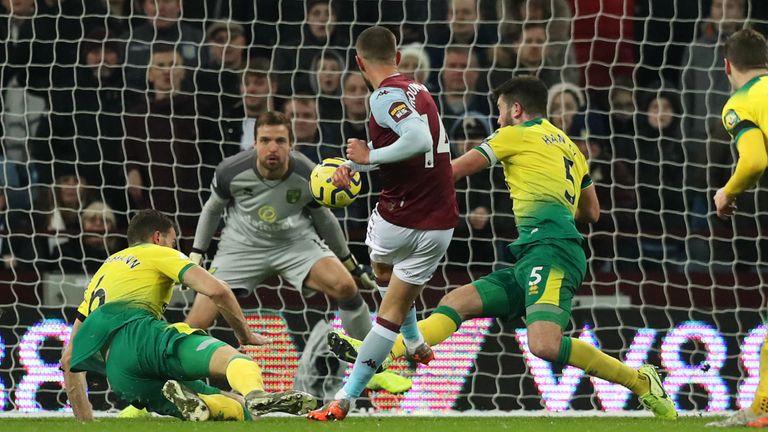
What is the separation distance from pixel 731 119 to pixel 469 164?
1.36 meters

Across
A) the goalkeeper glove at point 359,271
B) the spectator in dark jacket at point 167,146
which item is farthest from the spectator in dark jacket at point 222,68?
the goalkeeper glove at point 359,271

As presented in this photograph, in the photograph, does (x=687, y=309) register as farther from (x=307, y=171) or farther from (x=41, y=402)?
(x=41, y=402)

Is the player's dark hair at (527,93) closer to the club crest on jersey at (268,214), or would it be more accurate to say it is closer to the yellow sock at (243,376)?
the yellow sock at (243,376)

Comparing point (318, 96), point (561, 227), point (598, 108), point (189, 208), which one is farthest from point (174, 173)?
point (561, 227)

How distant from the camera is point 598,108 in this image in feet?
35.4

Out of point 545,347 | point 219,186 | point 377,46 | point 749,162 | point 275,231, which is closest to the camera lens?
point 749,162

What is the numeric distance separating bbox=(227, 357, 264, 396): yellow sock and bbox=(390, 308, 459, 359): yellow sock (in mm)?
940

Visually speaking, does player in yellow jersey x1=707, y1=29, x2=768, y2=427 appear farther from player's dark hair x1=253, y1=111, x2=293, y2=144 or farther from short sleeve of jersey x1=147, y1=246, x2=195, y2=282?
player's dark hair x1=253, y1=111, x2=293, y2=144

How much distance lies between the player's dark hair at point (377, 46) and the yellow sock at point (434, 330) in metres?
1.37

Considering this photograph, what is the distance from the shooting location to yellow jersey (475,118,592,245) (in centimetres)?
725

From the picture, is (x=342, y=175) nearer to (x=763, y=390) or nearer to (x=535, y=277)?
(x=535, y=277)

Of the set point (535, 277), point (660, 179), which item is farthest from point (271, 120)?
point (660, 179)

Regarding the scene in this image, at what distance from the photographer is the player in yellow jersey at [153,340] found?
22.0 ft

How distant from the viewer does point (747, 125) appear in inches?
243
